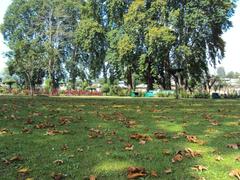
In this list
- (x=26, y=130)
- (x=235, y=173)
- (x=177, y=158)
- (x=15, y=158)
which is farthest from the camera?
(x=26, y=130)

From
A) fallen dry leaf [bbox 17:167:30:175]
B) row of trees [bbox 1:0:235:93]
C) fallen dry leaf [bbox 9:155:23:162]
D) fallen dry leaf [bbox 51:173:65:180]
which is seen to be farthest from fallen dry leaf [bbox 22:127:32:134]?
row of trees [bbox 1:0:235:93]

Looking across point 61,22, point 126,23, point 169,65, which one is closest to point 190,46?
point 169,65

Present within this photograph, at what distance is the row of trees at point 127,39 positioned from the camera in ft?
137

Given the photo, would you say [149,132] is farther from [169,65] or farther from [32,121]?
[169,65]

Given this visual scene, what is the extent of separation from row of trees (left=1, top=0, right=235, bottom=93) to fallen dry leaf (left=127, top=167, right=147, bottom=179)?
114 ft

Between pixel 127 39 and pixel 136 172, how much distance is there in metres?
40.7

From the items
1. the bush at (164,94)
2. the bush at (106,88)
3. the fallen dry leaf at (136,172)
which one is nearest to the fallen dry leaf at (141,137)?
the fallen dry leaf at (136,172)

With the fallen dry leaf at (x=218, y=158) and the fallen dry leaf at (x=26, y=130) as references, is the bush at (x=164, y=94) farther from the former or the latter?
the fallen dry leaf at (x=218, y=158)

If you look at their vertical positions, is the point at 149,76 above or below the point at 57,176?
above

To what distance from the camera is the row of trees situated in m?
41.8

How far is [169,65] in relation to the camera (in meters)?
45.1

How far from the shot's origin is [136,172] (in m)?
4.12

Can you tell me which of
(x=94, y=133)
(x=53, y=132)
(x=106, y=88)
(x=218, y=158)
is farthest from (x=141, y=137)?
(x=106, y=88)

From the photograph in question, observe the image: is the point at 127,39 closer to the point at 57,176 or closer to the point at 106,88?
the point at 106,88
